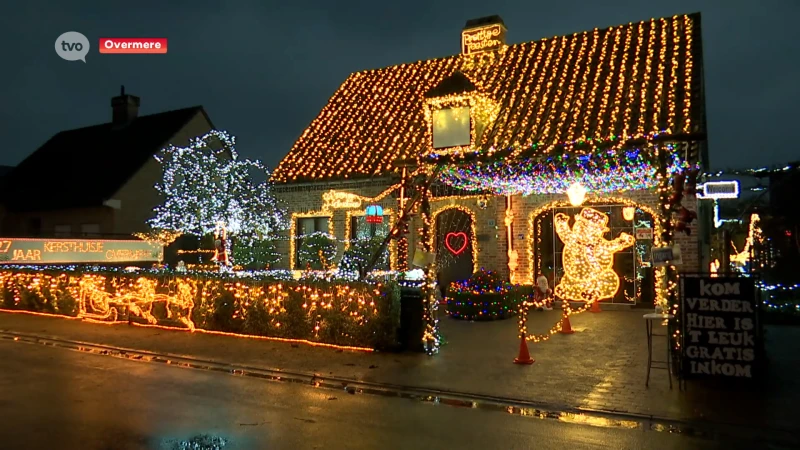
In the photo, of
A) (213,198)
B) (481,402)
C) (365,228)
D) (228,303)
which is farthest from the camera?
(213,198)

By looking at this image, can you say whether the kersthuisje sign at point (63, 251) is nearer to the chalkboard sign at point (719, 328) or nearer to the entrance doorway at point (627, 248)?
the entrance doorway at point (627, 248)

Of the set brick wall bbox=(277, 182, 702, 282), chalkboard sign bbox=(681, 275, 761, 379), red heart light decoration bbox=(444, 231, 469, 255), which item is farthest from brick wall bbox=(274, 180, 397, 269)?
chalkboard sign bbox=(681, 275, 761, 379)

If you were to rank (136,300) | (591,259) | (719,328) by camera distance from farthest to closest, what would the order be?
(591,259) → (136,300) → (719,328)

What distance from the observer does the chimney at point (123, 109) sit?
3055 cm

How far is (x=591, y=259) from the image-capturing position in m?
15.5

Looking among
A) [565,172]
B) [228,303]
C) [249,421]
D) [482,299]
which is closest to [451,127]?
[565,172]

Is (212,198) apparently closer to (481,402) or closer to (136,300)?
(136,300)

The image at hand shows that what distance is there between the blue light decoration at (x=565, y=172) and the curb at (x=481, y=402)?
15.4 ft

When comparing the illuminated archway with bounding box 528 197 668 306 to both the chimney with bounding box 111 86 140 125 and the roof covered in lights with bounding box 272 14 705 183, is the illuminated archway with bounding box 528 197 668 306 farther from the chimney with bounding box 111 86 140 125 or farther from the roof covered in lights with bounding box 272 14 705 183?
the chimney with bounding box 111 86 140 125

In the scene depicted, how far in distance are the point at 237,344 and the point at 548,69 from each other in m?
11.5

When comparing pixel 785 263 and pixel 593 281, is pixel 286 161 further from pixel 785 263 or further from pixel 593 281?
pixel 785 263

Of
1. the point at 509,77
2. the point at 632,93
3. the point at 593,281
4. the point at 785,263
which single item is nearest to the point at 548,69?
the point at 509,77

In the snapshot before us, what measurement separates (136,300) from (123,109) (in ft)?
63.5

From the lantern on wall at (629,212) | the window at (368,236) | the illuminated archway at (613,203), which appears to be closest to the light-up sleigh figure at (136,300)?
the window at (368,236)
